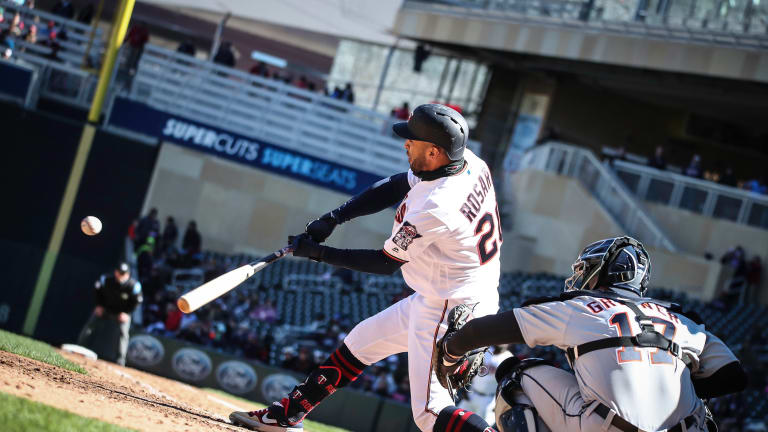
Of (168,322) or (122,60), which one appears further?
(122,60)

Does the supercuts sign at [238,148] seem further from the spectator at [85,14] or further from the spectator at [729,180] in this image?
the spectator at [729,180]

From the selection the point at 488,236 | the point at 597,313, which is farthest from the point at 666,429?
the point at 488,236

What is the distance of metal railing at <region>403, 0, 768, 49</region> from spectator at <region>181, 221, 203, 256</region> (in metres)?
9.18

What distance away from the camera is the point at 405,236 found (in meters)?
4.80

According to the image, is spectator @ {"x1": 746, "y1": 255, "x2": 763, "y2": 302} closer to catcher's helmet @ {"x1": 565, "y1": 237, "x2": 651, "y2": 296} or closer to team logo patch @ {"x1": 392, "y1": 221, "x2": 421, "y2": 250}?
catcher's helmet @ {"x1": 565, "y1": 237, "x2": 651, "y2": 296}

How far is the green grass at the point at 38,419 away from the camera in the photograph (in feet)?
13.0

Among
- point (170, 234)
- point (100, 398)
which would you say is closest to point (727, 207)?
point (170, 234)

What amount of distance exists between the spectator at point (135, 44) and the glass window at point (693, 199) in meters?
11.5

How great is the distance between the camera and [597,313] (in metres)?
4.14

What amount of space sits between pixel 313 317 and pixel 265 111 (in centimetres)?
501

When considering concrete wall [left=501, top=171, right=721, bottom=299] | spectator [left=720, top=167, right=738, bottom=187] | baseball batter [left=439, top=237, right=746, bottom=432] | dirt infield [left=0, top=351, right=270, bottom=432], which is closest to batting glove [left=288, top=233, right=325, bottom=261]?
baseball batter [left=439, top=237, right=746, bottom=432]

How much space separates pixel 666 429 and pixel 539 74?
71.7 ft

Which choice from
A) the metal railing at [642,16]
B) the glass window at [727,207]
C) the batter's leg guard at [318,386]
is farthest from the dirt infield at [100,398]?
the metal railing at [642,16]

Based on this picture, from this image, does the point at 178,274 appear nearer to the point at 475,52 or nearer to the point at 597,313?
the point at 475,52
